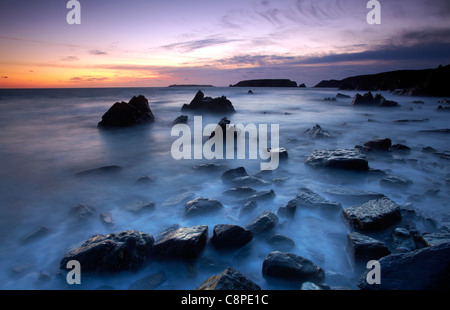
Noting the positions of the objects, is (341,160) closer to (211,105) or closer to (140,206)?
(140,206)

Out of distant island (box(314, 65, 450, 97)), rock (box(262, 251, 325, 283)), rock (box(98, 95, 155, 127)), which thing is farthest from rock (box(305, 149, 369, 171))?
distant island (box(314, 65, 450, 97))

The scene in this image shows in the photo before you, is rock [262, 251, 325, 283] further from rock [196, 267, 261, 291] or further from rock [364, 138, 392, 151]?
rock [364, 138, 392, 151]

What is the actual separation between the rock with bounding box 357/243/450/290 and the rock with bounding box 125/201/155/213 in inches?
112

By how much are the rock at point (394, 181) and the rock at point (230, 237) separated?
116 inches

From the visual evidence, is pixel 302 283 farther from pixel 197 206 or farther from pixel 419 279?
pixel 197 206

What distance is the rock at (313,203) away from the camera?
333 centimetres

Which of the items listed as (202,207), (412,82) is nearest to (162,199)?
(202,207)

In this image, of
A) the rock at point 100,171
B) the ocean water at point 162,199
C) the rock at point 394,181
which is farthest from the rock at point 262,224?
the rock at point 100,171

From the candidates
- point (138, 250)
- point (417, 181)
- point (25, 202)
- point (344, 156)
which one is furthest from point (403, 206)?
point (25, 202)

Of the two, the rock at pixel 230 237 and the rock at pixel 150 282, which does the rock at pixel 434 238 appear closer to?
the rock at pixel 230 237

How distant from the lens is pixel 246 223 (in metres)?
3.16

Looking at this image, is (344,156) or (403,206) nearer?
(403,206)

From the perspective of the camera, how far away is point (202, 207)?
11.2 feet

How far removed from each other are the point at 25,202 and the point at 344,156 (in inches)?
236
